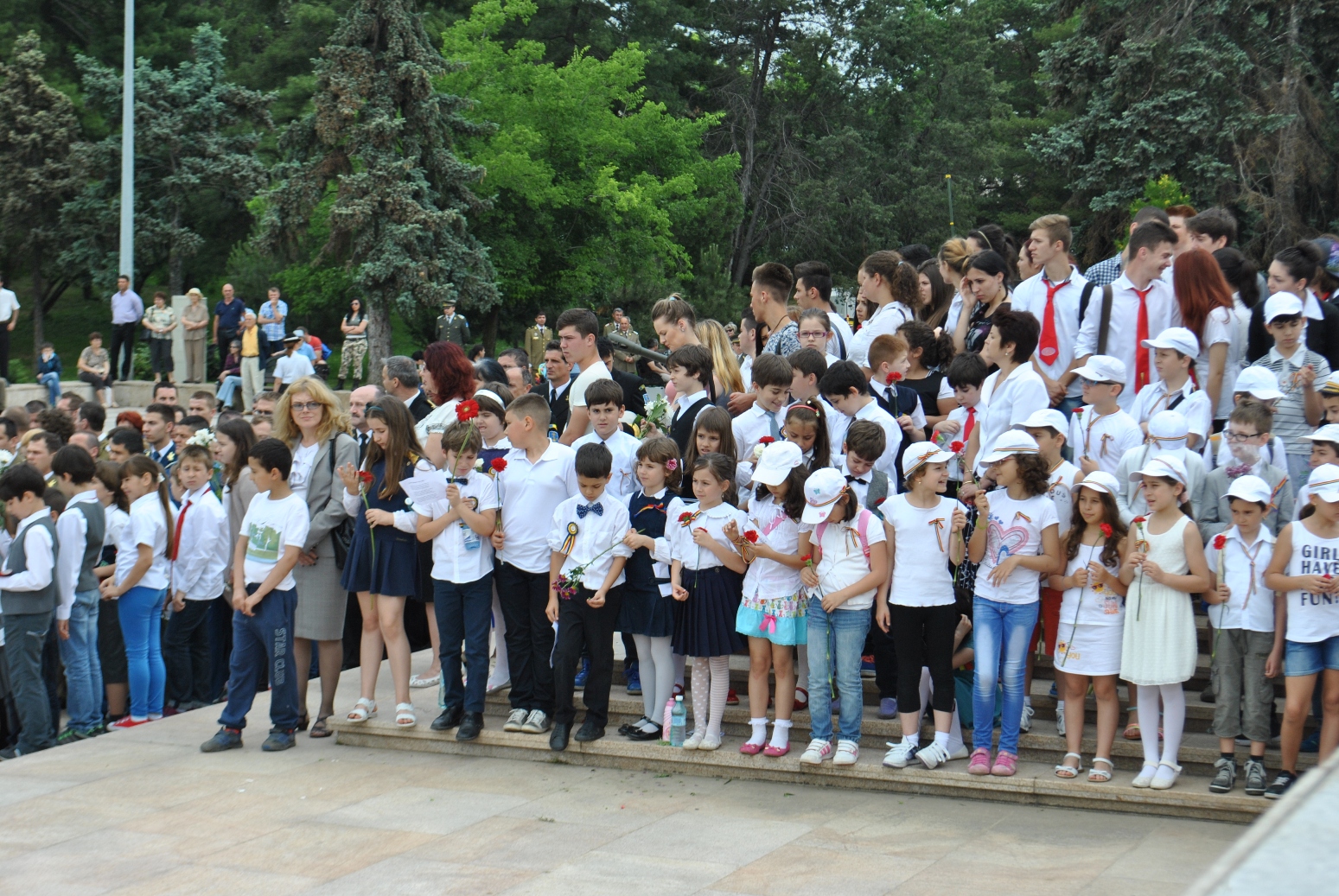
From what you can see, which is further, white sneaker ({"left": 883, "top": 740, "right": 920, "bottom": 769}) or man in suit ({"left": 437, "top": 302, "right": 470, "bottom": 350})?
man in suit ({"left": 437, "top": 302, "right": 470, "bottom": 350})

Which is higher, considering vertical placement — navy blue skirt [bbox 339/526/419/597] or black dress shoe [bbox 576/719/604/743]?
navy blue skirt [bbox 339/526/419/597]

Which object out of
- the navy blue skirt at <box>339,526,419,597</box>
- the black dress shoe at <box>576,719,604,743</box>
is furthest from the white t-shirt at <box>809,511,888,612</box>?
the navy blue skirt at <box>339,526,419,597</box>

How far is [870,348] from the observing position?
8180 mm

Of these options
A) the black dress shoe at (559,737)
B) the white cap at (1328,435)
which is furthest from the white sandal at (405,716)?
the white cap at (1328,435)

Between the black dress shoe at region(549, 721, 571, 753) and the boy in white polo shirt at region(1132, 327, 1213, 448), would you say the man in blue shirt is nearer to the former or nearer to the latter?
the black dress shoe at region(549, 721, 571, 753)

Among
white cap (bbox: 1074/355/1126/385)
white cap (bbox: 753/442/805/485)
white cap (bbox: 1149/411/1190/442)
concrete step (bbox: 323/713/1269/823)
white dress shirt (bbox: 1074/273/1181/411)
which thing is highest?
white dress shirt (bbox: 1074/273/1181/411)

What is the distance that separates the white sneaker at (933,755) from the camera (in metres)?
6.72

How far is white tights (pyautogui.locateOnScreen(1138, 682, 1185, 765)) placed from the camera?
6273 millimetres

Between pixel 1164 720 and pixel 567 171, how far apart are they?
2767 cm

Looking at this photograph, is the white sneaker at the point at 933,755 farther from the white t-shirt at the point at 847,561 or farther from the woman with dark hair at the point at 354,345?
the woman with dark hair at the point at 354,345

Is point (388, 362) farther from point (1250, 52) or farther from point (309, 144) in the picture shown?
point (1250, 52)

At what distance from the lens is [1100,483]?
21.5ft

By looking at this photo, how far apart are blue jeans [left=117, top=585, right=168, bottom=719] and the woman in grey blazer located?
141 cm

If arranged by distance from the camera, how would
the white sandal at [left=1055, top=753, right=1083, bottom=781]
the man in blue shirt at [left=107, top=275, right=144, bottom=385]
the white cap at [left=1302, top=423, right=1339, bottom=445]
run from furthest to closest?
the man in blue shirt at [left=107, top=275, right=144, bottom=385]
the white sandal at [left=1055, top=753, right=1083, bottom=781]
the white cap at [left=1302, top=423, right=1339, bottom=445]
